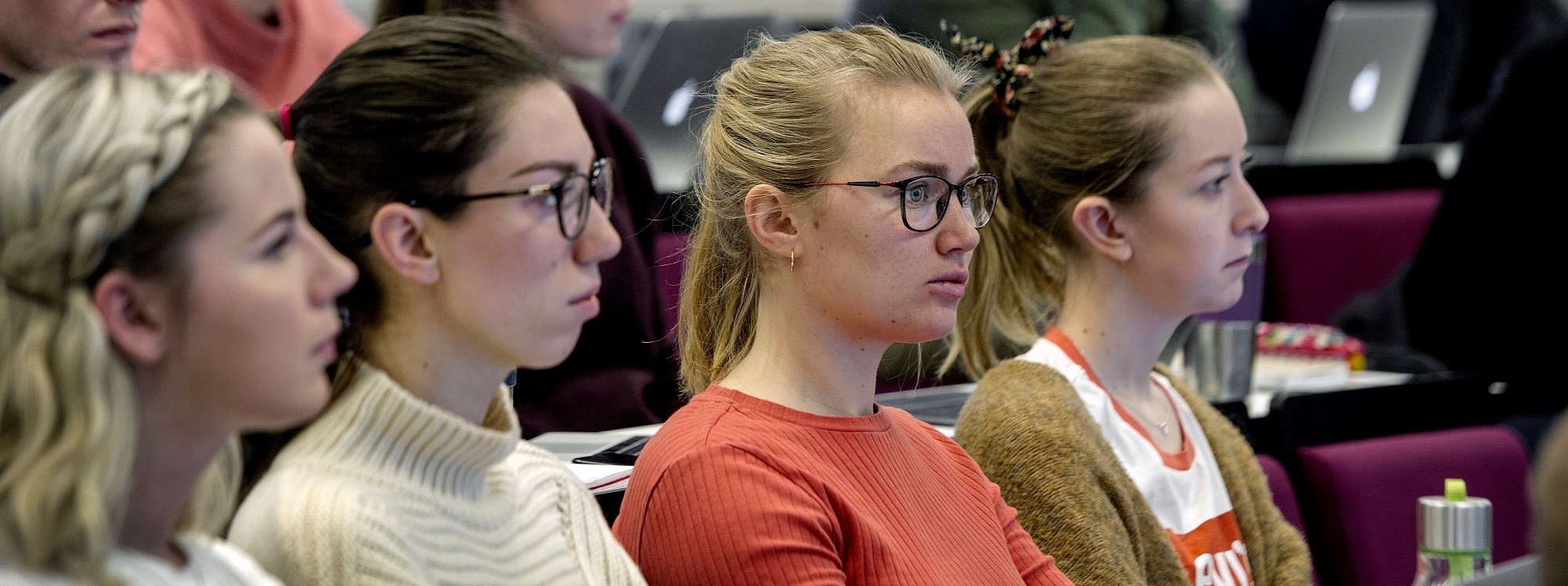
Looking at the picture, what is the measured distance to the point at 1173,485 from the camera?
1830mm

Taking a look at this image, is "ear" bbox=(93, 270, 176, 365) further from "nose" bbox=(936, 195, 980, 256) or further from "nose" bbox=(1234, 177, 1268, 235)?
"nose" bbox=(1234, 177, 1268, 235)

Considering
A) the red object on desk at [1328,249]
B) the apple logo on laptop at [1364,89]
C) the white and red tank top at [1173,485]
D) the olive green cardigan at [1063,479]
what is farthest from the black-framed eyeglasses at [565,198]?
the apple logo on laptop at [1364,89]

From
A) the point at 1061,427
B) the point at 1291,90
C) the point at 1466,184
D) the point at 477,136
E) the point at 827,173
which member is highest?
the point at 477,136

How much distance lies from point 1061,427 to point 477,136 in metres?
0.76

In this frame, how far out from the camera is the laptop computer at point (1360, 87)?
396cm

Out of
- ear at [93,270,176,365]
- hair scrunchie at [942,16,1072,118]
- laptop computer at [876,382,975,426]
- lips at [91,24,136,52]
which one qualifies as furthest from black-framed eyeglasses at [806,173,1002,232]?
lips at [91,24,136,52]

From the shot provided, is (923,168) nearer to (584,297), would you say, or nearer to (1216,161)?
(584,297)

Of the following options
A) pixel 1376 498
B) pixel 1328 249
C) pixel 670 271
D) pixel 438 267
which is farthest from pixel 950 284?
pixel 1328 249

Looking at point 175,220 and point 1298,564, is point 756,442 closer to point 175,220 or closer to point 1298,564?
point 175,220

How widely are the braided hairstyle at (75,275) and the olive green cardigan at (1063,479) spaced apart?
1.00 m

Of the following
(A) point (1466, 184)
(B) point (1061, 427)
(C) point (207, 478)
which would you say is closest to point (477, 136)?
(C) point (207, 478)

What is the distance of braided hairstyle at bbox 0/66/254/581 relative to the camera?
835 millimetres

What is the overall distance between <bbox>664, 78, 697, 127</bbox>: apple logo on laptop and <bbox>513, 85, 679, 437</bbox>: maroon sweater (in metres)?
0.73

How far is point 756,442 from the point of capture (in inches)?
54.3
